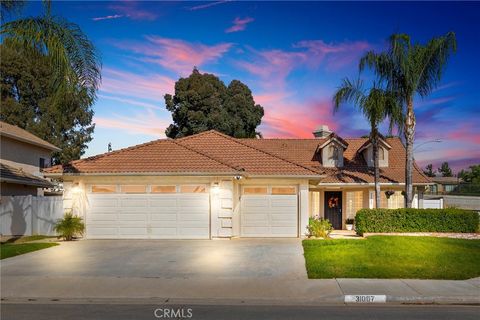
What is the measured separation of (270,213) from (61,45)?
36.5ft

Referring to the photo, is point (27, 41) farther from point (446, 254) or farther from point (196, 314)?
point (446, 254)

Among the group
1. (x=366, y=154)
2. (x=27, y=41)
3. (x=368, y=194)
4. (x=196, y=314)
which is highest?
(x=27, y=41)

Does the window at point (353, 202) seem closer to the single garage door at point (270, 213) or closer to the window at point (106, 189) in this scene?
the single garage door at point (270, 213)

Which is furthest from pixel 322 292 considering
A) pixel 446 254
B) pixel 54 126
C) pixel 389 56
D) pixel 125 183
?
pixel 54 126

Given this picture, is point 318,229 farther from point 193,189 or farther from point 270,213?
point 193,189

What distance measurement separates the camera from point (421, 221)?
21.4 m

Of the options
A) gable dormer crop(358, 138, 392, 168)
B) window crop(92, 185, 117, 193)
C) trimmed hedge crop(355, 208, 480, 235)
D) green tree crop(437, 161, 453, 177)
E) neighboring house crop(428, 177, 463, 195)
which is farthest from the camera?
green tree crop(437, 161, 453, 177)

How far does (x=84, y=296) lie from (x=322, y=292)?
5.10 metres

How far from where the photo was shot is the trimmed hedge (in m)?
21.4

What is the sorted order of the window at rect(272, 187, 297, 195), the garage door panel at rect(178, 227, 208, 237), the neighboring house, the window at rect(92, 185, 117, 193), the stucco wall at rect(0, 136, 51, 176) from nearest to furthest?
the garage door panel at rect(178, 227, 208, 237), the window at rect(92, 185, 117, 193), the window at rect(272, 187, 297, 195), the stucco wall at rect(0, 136, 51, 176), the neighboring house

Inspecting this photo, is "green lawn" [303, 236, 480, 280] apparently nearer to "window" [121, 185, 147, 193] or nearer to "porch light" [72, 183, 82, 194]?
"window" [121, 185, 147, 193]

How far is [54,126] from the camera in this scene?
167ft

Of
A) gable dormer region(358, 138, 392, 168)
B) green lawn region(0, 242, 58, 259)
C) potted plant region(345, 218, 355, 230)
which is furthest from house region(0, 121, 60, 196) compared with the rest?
gable dormer region(358, 138, 392, 168)

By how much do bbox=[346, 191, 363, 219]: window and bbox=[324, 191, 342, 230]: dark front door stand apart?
496mm
